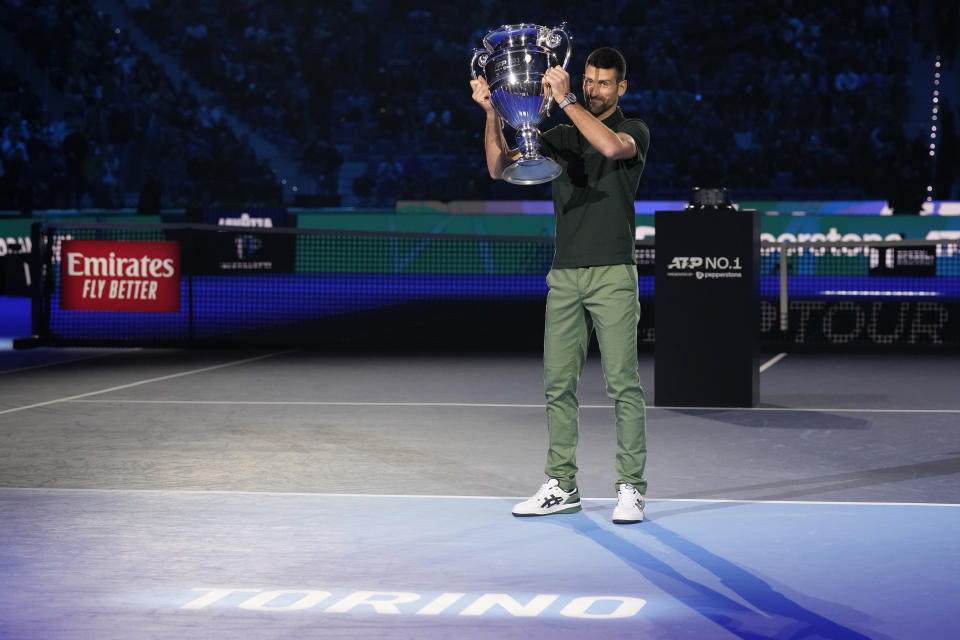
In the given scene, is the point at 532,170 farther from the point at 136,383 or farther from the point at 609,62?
the point at 136,383

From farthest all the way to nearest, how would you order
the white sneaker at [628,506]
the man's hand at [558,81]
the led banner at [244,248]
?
the led banner at [244,248]
the white sneaker at [628,506]
the man's hand at [558,81]

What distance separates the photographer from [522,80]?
614cm

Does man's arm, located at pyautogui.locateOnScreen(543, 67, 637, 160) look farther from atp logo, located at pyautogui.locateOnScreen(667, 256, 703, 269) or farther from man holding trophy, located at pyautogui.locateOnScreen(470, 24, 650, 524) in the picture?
atp logo, located at pyautogui.locateOnScreen(667, 256, 703, 269)

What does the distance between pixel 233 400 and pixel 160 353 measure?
4.30m

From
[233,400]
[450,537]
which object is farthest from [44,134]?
[450,537]

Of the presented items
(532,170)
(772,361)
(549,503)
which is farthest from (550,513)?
(772,361)

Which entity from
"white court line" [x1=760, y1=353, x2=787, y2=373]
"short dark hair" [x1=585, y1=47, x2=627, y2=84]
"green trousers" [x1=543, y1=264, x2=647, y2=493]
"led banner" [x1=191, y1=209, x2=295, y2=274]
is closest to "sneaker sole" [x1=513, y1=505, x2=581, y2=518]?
"green trousers" [x1=543, y1=264, x2=647, y2=493]

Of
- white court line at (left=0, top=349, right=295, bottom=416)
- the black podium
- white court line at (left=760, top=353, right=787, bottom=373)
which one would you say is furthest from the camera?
white court line at (left=760, top=353, right=787, bottom=373)

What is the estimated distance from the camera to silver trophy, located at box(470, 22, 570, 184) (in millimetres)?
6055

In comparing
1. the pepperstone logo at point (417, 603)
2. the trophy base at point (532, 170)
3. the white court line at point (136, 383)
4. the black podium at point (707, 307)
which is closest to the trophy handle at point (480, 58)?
the trophy base at point (532, 170)

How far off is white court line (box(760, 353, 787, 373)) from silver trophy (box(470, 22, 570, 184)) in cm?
736

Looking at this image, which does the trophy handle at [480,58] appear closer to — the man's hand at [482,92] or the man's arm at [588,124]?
the man's hand at [482,92]

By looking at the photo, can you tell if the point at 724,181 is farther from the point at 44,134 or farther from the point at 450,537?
the point at 450,537

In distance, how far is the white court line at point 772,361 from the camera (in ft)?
44.0
